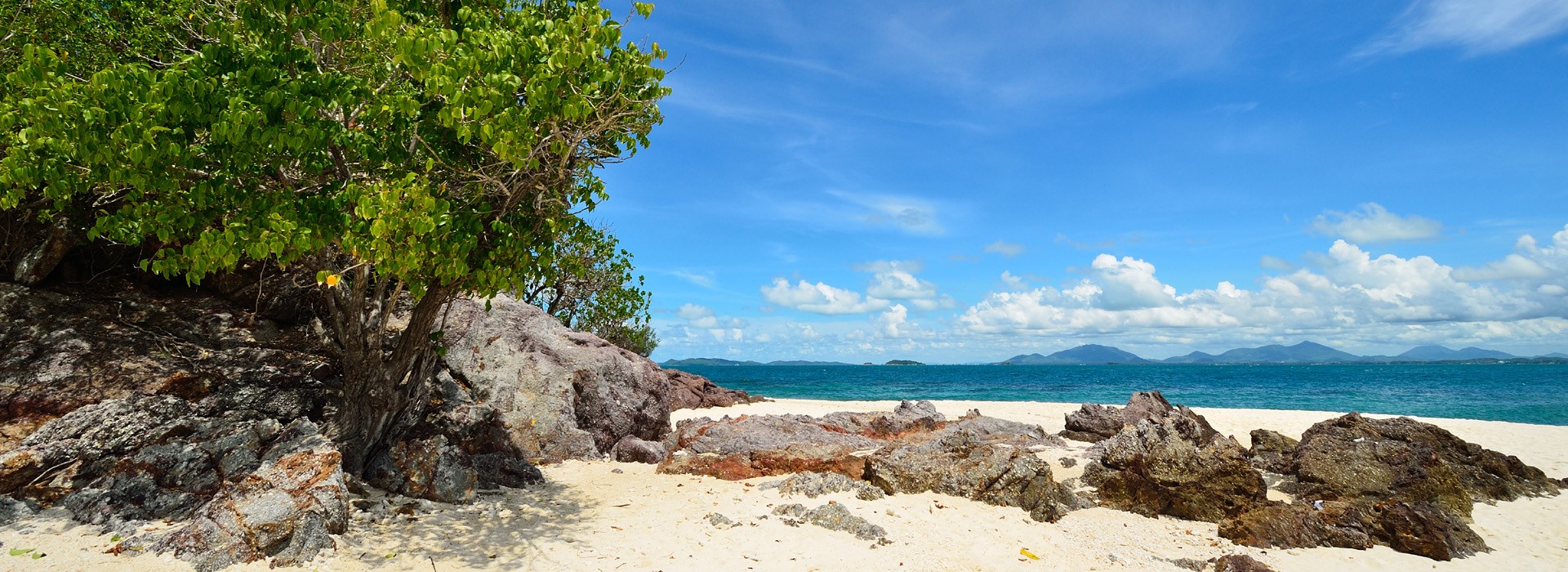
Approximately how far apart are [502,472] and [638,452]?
9.09 feet

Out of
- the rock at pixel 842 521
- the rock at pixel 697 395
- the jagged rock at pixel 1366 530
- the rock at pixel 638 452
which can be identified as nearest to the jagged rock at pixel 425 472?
the rock at pixel 638 452

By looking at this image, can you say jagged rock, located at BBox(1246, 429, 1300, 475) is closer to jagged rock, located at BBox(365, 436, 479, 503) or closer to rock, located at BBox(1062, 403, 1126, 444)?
rock, located at BBox(1062, 403, 1126, 444)

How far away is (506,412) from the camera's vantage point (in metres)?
11.7

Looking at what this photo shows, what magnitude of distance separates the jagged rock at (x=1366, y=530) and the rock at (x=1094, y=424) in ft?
24.4

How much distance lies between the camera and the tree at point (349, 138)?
5891mm

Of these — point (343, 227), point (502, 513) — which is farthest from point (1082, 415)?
point (343, 227)

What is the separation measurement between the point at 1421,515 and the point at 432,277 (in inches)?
454

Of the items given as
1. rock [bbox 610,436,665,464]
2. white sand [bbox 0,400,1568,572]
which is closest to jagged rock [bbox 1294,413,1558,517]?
white sand [bbox 0,400,1568,572]

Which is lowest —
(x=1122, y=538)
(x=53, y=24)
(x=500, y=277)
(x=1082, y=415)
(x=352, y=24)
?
(x=1122, y=538)

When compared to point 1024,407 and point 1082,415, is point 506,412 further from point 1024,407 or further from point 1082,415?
point 1024,407

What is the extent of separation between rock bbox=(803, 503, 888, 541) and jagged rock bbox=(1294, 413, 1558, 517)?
6.86 metres

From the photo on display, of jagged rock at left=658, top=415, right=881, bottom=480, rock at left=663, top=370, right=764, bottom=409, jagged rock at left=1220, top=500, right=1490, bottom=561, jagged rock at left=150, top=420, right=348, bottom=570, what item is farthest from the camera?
rock at left=663, top=370, right=764, bottom=409

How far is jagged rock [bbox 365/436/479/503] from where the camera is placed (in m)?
8.64

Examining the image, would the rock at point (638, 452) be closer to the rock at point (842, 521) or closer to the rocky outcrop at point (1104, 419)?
the rock at point (842, 521)
